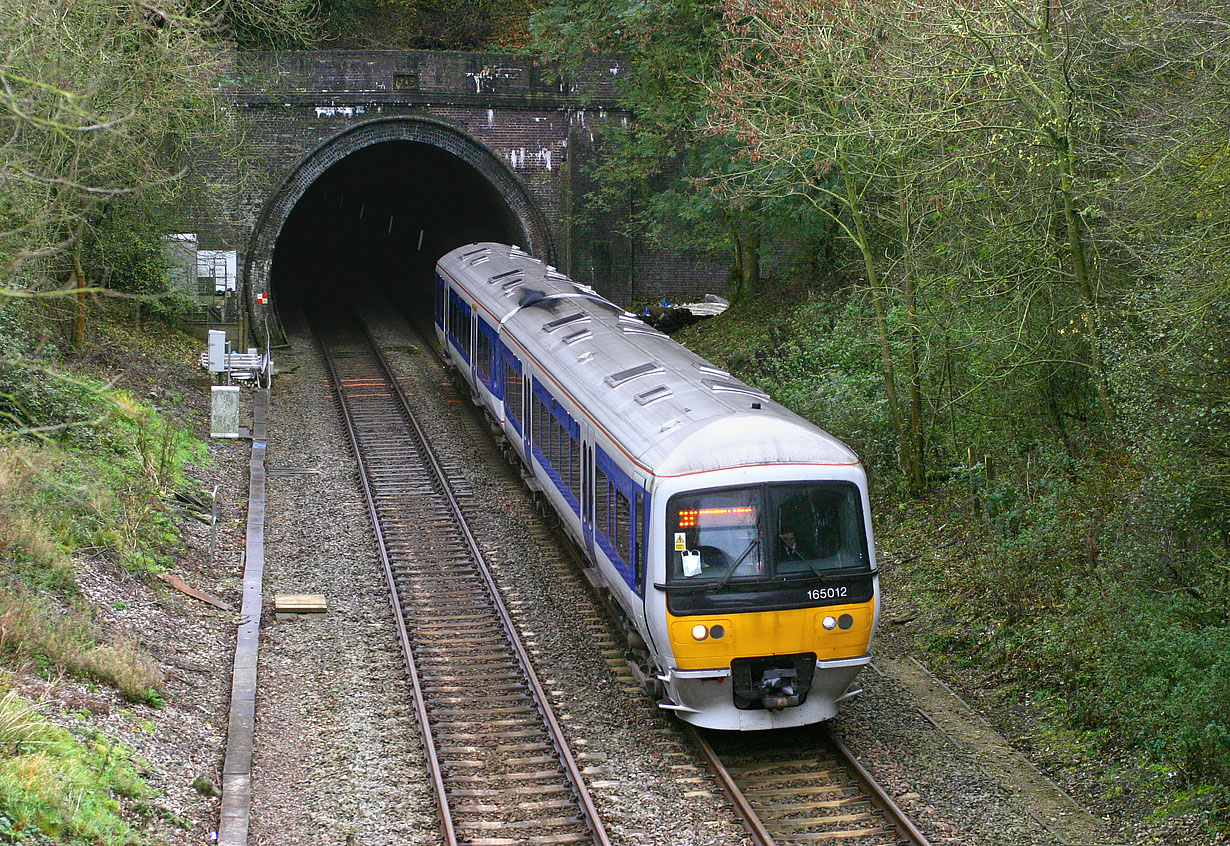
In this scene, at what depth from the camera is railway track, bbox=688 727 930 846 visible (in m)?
8.72

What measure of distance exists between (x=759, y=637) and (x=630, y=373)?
3.73 meters

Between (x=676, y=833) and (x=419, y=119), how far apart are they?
22.0 metres

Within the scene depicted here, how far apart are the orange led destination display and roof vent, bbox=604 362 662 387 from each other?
2.90 metres

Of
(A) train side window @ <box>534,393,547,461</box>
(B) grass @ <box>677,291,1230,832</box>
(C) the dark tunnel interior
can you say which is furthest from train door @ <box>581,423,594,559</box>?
(C) the dark tunnel interior

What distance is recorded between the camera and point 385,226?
4075 cm

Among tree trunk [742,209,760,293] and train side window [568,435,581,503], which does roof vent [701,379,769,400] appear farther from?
tree trunk [742,209,760,293]

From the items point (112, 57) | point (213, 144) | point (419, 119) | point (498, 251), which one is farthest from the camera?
point (419, 119)

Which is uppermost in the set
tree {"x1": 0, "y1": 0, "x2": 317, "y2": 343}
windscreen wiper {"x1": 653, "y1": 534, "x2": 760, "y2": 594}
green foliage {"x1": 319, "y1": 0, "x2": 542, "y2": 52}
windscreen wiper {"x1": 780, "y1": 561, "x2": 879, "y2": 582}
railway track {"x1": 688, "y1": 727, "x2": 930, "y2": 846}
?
green foliage {"x1": 319, "y1": 0, "x2": 542, "y2": 52}

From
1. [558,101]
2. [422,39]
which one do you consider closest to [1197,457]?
[558,101]

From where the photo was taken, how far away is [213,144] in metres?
25.6

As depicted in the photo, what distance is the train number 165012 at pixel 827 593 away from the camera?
9746mm

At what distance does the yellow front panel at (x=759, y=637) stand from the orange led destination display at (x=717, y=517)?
73cm

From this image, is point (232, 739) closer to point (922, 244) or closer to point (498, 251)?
point (922, 244)

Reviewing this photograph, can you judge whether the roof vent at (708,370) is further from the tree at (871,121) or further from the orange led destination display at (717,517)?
the orange led destination display at (717,517)
